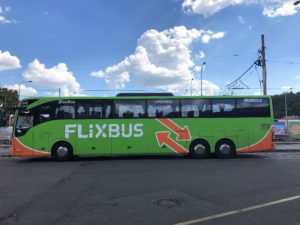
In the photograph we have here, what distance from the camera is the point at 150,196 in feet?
29.2

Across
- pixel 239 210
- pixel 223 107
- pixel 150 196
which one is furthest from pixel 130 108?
pixel 239 210

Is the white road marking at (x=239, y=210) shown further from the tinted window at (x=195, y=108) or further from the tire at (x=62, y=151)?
the tire at (x=62, y=151)

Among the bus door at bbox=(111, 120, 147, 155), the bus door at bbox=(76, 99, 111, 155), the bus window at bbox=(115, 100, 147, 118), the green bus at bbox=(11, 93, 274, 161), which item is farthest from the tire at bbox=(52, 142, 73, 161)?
the bus window at bbox=(115, 100, 147, 118)

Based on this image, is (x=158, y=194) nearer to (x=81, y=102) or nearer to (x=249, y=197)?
(x=249, y=197)

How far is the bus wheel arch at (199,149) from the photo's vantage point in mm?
18812

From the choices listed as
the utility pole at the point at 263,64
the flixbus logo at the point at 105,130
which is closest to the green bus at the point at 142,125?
the flixbus logo at the point at 105,130

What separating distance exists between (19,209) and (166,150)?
1170 centimetres

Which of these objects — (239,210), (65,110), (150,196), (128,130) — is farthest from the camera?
(128,130)

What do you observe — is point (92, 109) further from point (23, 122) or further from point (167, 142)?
point (167, 142)

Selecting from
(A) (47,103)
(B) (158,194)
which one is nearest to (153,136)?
(A) (47,103)

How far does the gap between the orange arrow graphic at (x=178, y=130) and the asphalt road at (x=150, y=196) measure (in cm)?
520

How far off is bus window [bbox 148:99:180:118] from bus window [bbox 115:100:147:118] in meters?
0.35

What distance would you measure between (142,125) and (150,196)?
389 inches

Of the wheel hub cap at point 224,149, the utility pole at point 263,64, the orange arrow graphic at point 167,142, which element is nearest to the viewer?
the orange arrow graphic at point 167,142
